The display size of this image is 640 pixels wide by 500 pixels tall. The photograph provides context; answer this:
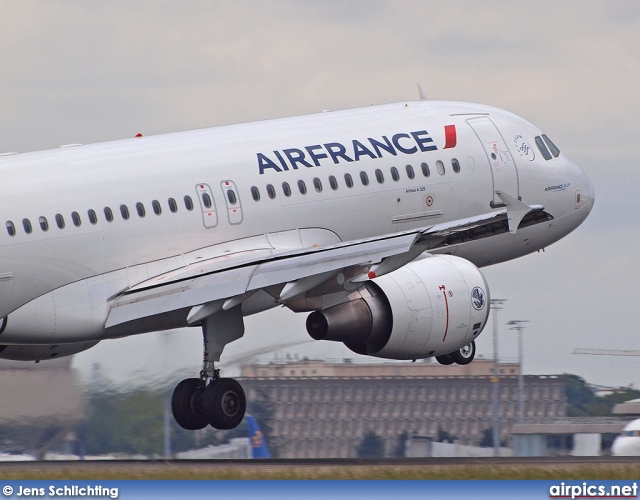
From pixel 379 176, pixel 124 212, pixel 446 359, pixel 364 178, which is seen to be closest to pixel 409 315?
pixel 364 178

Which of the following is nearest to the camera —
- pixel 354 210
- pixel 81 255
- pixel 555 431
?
pixel 81 255

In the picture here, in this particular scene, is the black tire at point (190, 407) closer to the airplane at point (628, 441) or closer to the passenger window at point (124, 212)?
the passenger window at point (124, 212)

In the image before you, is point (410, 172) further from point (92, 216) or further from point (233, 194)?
point (92, 216)

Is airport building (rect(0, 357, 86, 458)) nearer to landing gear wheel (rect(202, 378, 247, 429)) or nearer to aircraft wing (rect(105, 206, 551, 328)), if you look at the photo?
landing gear wheel (rect(202, 378, 247, 429))

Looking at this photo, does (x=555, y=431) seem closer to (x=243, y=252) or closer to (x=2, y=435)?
(x=243, y=252)

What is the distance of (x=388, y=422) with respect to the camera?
42281 millimetres

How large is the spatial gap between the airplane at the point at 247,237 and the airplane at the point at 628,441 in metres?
5.54

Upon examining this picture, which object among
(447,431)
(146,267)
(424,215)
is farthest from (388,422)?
(146,267)

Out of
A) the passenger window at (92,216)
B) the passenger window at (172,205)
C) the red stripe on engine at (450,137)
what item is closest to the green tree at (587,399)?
the red stripe on engine at (450,137)

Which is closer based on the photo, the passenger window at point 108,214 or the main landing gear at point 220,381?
the passenger window at point 108,214

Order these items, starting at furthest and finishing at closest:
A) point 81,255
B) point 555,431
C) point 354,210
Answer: point 555,431
point 354,210
point 81,255

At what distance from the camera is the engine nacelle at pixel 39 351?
3844 centimetres

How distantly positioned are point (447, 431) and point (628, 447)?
15.0ft

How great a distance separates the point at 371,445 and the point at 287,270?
28.1 feet
